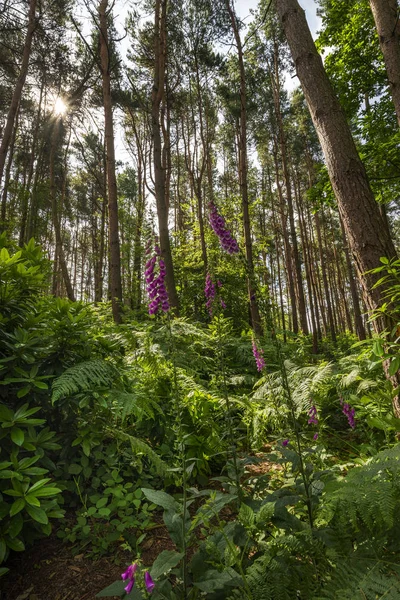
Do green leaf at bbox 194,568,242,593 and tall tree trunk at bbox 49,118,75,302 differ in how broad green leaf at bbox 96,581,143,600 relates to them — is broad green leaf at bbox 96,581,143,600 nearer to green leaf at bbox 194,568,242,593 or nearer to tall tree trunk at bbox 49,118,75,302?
green leaf at bbox 194,568,242,593

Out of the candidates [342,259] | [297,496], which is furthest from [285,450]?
[342,259]

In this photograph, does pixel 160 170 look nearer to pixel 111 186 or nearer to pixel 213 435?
pixel 111 186

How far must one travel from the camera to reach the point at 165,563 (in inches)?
46.9

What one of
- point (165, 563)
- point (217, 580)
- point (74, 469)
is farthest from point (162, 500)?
point (74, 469)

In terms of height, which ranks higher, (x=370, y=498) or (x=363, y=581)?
(x=370, y=498)

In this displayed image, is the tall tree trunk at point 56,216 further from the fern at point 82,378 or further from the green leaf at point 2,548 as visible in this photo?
the green leaf at point 2,548

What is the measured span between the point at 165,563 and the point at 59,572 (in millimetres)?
976

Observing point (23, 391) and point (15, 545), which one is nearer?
point (15, 545)

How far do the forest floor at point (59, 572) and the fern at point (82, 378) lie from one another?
→ 86cm

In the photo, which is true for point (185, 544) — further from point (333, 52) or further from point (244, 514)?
point (333, 52)

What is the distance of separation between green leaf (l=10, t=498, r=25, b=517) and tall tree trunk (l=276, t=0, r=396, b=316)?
→ 247 cm

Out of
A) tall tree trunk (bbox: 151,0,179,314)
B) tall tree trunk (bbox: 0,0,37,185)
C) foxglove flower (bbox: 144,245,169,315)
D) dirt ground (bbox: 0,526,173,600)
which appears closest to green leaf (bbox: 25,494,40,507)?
dirt ground (bbox: 0,526,173,600)

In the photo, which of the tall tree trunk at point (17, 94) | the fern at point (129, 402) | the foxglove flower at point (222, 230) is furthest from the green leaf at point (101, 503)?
the tall tree trunk at point (17, 94)

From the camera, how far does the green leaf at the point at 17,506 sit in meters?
1.42
